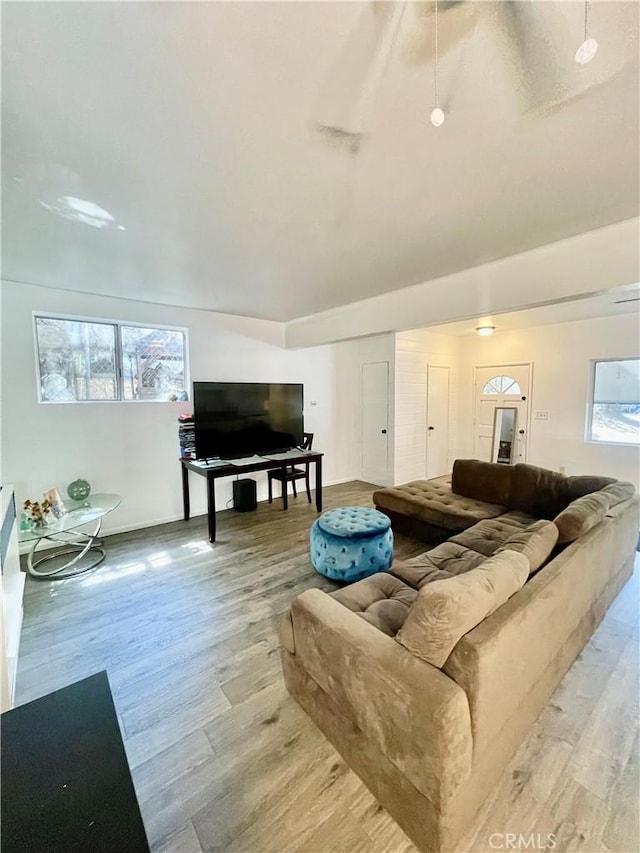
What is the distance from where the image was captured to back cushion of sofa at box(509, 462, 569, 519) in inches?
117

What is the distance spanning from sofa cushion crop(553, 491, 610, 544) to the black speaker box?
11.0 ft

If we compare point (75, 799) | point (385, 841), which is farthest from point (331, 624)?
point (75, 799)

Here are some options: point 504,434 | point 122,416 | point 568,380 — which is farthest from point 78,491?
point 568,380

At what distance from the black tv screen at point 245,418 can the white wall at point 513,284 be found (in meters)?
1.17

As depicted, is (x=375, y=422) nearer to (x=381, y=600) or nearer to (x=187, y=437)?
(x=187, y=437)

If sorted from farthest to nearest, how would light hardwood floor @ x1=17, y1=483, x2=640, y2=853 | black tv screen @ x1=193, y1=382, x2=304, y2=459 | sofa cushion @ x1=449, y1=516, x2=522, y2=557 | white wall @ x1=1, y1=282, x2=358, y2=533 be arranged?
black tv screen @ x1=193, y1=382, x2=304, y2=459, white wall @ x1=1, y1=282, x2=358, y2=533, sofa cushion @ x1=449, y1=516, x2=522, y2=557, light hardwood floor @ x1=17, y1=483, x2=640, y2=853

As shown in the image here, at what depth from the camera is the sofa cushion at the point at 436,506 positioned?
3.08 m

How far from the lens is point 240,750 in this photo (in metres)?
1.51

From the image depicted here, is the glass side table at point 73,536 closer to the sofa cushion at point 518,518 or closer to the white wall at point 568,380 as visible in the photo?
the sofa cushion at point 518,518

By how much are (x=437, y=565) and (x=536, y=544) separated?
73 centimetres

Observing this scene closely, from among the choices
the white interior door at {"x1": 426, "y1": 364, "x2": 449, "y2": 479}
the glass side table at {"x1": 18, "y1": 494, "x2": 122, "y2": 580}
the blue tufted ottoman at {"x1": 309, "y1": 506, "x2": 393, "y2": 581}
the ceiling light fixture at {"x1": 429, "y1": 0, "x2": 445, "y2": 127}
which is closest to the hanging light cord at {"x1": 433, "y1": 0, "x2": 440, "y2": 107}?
the ceiling light fixture at {"x1": 429, "y1": 0, "x2": 445, "y2": 127}

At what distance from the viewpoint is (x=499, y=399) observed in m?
5.92

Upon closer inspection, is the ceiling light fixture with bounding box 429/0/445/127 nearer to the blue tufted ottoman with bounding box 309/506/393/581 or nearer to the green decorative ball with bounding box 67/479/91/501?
the blue tufted ottoman with bounding box 309/506/393/581

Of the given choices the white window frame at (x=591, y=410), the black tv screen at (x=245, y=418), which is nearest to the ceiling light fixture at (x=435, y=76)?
the black tv screen at (x=245, y=418)
